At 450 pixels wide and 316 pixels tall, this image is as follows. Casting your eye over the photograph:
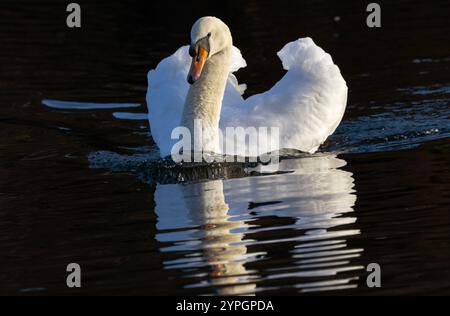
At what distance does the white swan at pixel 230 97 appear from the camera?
11.0 metres

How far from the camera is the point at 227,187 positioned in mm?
10422

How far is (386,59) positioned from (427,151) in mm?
5440

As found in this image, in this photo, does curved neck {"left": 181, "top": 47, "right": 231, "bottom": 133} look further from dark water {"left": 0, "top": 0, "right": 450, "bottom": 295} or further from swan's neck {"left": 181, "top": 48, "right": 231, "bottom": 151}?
dark water {"left": 0, "top": 0, "right": 450, "bottom": 295}

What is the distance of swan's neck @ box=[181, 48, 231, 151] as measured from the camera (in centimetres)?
1112

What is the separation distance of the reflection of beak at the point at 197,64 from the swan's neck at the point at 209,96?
509 mm

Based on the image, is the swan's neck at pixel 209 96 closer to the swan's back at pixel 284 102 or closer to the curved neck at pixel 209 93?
the curved neck at pixel 209 93

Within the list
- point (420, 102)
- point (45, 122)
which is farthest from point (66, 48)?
point (420, 102)

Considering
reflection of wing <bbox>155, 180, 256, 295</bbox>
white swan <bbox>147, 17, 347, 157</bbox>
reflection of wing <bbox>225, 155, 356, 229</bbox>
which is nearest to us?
reflection of wing <bbox>155, 180, 256, 295</bbox>

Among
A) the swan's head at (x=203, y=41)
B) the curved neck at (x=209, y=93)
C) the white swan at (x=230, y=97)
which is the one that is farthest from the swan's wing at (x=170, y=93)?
the swan's head at (x=203, y=41)

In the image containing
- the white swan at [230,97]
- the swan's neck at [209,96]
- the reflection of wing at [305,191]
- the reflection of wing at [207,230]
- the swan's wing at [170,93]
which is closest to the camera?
the reflection of wing at [207,230]

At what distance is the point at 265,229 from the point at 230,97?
4082 millimetres

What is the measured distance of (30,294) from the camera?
7.43m

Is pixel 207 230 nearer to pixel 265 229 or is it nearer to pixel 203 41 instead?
pixel 265 229

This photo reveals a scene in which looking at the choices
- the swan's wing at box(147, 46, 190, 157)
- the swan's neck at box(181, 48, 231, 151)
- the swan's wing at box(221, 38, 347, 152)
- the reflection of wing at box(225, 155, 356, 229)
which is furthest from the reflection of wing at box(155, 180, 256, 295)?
the swan's wing at box(221, 38, 347, 152)
